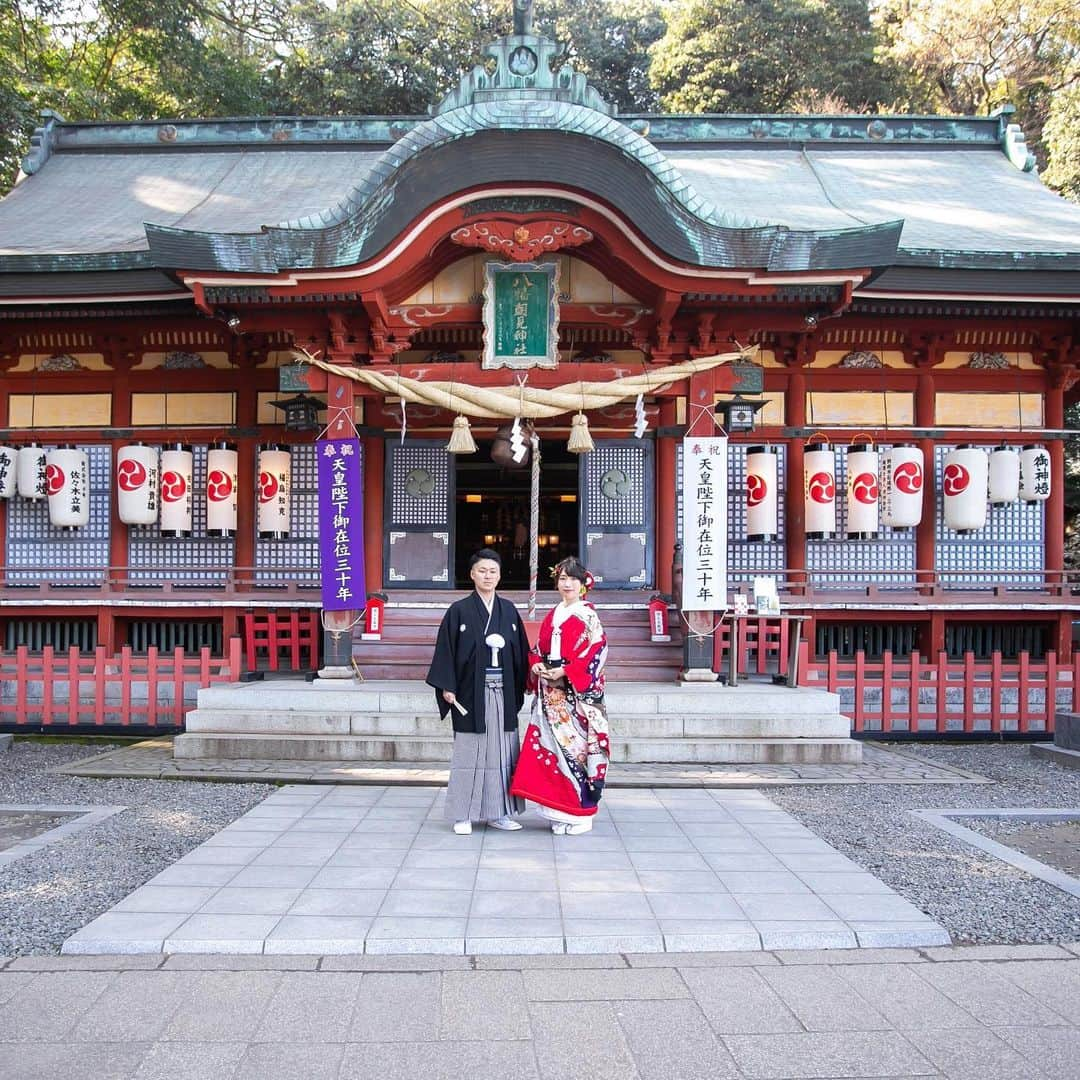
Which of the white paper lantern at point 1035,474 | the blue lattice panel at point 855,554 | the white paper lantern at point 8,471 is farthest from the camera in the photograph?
the white paper lantern at point 8,471

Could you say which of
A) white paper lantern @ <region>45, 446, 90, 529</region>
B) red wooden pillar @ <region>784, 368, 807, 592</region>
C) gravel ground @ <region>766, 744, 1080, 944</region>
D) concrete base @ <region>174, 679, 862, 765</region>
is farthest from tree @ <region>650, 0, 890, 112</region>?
gravel ground @ <region>766, 744, 1080, 944</region>

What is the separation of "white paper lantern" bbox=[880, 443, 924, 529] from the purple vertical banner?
20.4 ft

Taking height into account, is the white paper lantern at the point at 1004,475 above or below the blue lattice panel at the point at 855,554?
above

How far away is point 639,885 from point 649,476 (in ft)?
21.5

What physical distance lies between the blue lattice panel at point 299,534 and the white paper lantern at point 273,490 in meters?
0.16

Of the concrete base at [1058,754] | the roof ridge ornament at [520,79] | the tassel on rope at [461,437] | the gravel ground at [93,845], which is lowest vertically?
the concrete base at [1058,754]

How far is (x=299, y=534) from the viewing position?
10375 mm

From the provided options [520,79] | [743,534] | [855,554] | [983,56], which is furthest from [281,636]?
[983,56]

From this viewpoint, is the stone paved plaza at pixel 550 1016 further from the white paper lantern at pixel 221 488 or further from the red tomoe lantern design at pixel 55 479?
the red tomoe lantern design at pixel 55 479

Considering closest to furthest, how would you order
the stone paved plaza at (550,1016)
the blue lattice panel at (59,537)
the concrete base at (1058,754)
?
the stone paved plaza at (550,1016)
the concrete base at (1058,754)
the blue lattice panel at (59,537)

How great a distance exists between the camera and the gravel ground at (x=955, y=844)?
4.21m

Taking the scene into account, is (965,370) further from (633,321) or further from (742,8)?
(742,8)

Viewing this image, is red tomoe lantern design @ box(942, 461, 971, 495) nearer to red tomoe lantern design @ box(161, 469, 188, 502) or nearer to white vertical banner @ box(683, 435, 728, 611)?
white vertical banner @ box(683, 435, 728, 611)

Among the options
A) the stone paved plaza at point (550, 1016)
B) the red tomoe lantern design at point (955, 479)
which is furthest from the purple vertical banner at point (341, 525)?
the red tomoe lantern design at point (955, 479)
